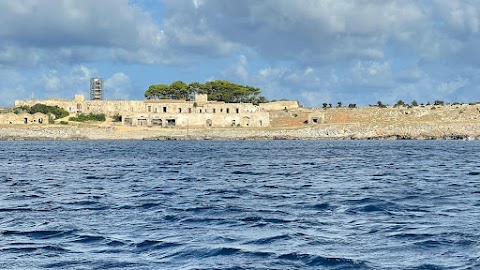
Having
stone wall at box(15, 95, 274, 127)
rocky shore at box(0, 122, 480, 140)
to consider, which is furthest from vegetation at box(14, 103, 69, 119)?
rocky shore at box(0, 122, 480, 140)

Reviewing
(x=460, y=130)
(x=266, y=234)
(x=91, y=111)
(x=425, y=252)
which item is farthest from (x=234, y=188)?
(x=91, y=111)

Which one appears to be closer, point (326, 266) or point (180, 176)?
point (326, 266)

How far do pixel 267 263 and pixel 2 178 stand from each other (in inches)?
1029

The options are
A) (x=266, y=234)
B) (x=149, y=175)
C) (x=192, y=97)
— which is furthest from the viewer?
(x=192, y=97)

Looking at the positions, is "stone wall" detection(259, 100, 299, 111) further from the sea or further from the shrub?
the sea

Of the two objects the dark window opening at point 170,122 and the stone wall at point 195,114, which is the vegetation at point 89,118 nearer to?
the stone wall at point 195,114

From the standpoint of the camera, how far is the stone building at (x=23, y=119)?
13338 cm

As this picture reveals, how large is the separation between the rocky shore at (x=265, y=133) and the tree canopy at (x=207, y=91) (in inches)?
1266

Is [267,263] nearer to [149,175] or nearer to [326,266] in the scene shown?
[326,266]

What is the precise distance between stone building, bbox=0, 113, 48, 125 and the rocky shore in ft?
21.0

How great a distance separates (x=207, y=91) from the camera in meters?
162

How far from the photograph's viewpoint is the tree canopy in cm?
16062

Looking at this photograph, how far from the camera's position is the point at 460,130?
125625mm

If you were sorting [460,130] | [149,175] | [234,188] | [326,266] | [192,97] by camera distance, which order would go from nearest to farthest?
1. [326,266]
2. [234,188]
3. [149,175]
4. [460,130]
5. [192,97]
